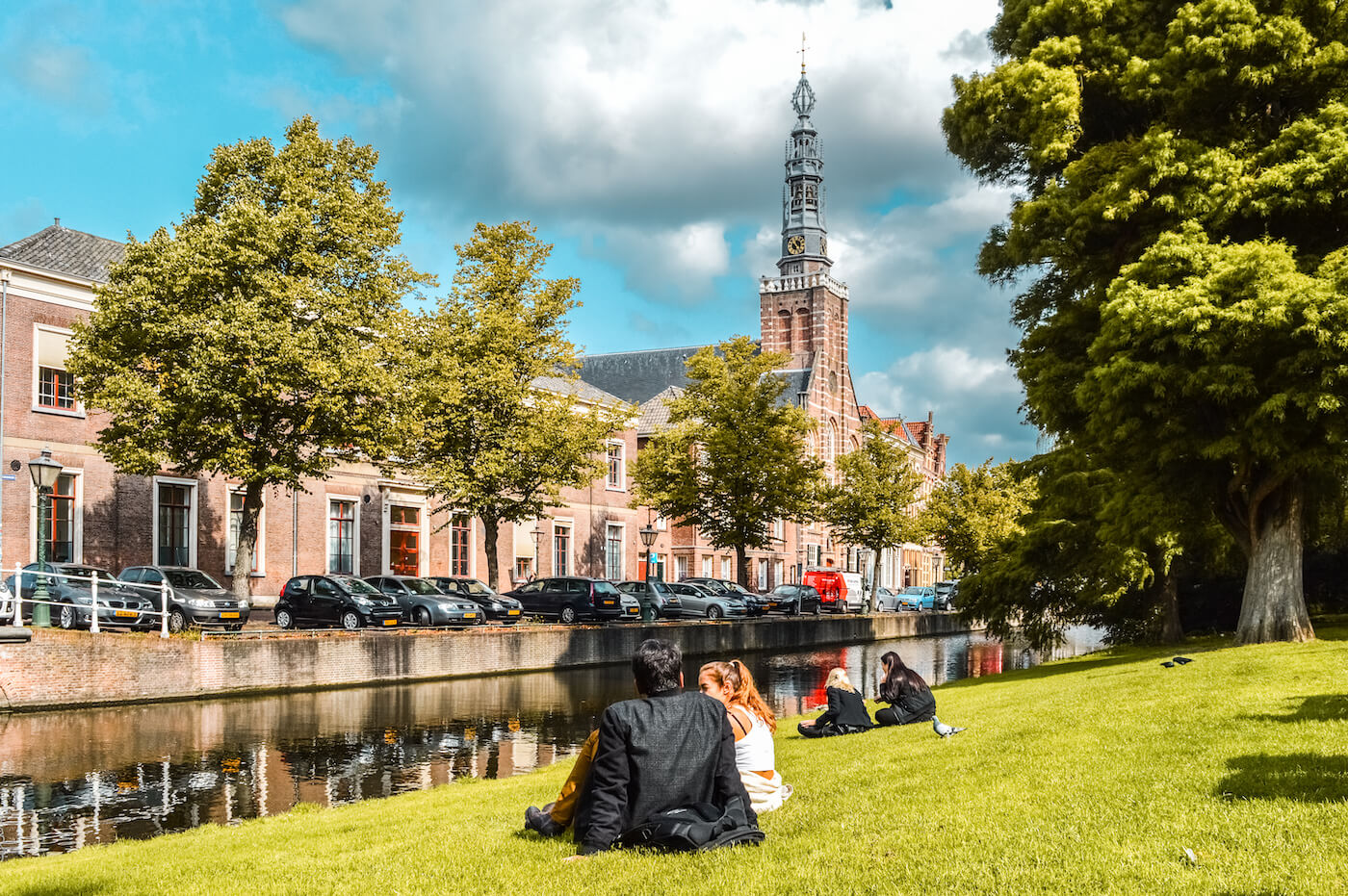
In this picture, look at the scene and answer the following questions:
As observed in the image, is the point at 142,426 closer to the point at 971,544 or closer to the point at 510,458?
the point at 510,458

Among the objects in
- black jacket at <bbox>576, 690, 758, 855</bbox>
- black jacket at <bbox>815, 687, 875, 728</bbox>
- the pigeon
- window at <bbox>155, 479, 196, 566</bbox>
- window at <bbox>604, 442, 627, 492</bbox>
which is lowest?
black jacket at <bbox>815, 687, 875, 728</bbox>

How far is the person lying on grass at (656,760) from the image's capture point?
6.41 metres

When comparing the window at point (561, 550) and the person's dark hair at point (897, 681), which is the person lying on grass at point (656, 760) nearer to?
the person's dark hair at point (897, 681)

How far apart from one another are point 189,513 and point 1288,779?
3500 centimetres

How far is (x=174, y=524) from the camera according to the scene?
3575cm

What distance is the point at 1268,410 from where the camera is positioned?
1645 centimetres

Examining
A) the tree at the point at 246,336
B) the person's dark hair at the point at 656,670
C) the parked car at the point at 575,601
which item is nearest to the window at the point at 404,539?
the parked car at the point at 575,601

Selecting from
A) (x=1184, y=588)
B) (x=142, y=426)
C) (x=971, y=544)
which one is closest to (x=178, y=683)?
(x=142, y=426)

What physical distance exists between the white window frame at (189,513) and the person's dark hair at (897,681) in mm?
27540

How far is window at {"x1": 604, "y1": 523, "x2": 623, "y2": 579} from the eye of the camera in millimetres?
56719

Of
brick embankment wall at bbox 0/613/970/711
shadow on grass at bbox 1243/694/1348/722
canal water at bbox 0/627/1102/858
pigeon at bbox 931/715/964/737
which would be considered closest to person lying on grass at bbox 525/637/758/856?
pigeon at bbox 931/715/964/737

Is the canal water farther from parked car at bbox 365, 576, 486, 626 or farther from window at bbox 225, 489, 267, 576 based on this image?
window at bbox 225, 489, 267, 576

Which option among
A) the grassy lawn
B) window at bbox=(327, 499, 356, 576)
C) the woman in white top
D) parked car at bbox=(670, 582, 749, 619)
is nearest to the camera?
the grassy lawn

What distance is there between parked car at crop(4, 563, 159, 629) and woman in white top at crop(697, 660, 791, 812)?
63.2ft
